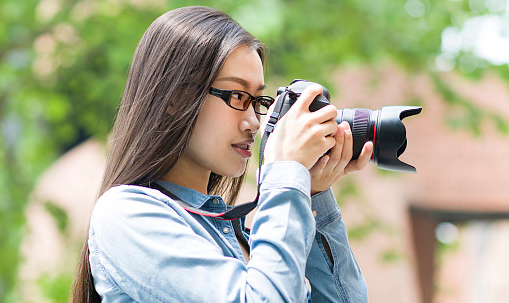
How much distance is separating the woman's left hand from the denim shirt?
15cm

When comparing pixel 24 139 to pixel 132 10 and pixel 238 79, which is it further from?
pixel 238 79

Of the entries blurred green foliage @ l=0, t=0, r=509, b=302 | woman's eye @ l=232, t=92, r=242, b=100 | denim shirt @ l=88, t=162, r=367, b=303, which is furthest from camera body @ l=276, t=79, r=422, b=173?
blurred green foliage @ l=0, t=0, r=509, b=302

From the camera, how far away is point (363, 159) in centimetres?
122

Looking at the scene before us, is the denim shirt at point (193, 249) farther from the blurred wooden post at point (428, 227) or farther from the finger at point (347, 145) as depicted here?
the blurred wooden post at point (428, 227)

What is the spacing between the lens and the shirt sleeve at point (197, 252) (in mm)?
949

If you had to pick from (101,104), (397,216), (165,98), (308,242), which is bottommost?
(397,216)

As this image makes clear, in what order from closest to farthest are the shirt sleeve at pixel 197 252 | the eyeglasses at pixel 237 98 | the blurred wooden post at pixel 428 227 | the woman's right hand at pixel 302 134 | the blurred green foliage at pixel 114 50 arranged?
the shirt sleeve at pixel 197 252 < the woman's right hand at pixel 302 134 < the eyeglasses at pixel 237 98 < the blurred green foliage at pixel 114 50 < the blurred wooden post at pixel 428 227

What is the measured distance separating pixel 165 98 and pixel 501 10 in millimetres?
3885

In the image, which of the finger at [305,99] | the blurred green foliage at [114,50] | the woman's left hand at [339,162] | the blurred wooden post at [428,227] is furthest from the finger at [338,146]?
the blurred wooden post at [428,227]

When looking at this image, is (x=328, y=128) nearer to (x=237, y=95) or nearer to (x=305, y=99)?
(x=305, y=99)

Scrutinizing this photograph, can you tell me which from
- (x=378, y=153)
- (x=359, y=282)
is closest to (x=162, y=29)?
(x=378, y=153)

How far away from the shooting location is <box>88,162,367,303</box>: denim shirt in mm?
951

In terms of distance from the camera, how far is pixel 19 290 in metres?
5.06

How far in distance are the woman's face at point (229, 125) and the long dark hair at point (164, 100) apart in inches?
0.8
